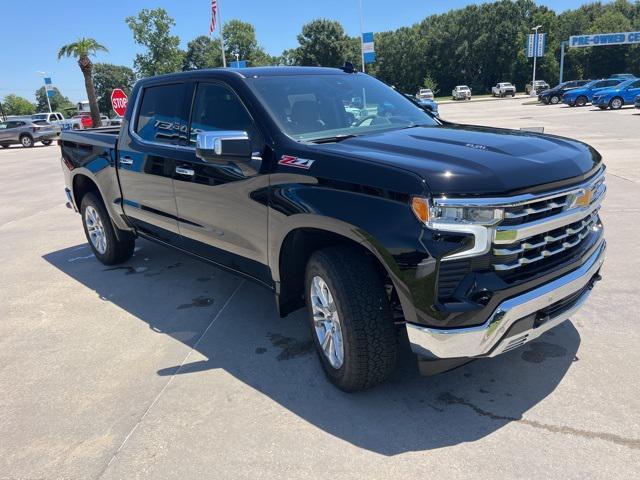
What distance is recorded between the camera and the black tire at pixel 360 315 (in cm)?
269

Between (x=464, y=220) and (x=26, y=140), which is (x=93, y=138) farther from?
(x=26, y=140)

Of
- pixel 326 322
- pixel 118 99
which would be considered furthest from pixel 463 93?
pixel 326 322

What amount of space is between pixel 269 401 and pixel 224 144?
5.08ft

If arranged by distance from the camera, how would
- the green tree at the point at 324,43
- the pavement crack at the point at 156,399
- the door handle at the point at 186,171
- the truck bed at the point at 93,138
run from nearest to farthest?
the pavement crack at the point at 156,399 → the door handle at the point at 186,171 → the truck bed at the point at 93,138 → the green tree at the point at 324,43

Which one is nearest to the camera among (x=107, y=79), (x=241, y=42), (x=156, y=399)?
(x=156, y=399)

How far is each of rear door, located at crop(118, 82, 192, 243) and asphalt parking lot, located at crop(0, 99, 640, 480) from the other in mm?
778

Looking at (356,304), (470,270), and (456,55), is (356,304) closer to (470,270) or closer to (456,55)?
(470,270)

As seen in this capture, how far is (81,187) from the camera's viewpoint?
5.96 meters

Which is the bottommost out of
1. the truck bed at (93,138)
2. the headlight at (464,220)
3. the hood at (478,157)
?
the headlight at (464,220)

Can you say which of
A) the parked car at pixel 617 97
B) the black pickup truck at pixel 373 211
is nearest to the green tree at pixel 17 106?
the parked car at pixel 617 97

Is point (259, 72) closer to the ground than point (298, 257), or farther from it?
farther from it

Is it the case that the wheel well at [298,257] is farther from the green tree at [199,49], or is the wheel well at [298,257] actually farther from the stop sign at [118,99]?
the green tree at [199,49]

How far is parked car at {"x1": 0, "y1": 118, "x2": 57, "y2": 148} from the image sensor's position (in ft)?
94.7

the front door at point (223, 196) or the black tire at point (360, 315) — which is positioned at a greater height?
the front door at point (223, 196)
